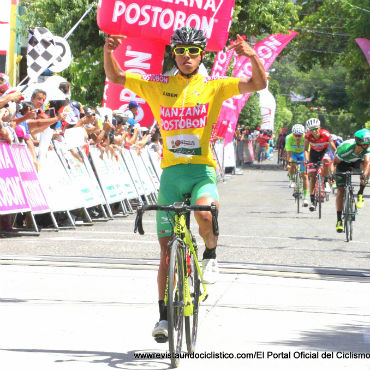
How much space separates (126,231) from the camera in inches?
624

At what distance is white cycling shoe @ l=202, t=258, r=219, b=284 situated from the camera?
21.7ft

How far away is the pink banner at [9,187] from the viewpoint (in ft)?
44.6

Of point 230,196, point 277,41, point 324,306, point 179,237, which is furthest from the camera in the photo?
point 277,41

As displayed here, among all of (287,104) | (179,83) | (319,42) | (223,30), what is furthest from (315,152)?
(287,104)

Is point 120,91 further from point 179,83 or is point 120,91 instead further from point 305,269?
point 179,83

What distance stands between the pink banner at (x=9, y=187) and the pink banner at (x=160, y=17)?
8415 mm

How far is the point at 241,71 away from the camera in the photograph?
32.2 m

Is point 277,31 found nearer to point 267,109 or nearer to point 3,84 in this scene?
point 267,109

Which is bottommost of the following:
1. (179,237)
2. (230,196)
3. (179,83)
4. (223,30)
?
(230,196)

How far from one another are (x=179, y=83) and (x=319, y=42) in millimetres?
48679

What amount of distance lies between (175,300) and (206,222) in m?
0.76

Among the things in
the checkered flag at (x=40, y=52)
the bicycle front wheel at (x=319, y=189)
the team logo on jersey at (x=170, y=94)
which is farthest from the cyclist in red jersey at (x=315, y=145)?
the team logo on jersey at (x=170, y=94)

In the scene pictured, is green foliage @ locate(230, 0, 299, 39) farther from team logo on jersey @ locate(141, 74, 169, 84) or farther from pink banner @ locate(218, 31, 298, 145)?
team logo on jersey @ locate(141, 74, 169, 84)

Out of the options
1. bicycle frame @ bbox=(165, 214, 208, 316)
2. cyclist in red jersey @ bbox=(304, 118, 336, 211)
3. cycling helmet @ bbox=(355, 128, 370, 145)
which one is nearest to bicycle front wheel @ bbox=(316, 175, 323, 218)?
cyclist in red jersey @ bbox=(304, 118, 336, 211)
